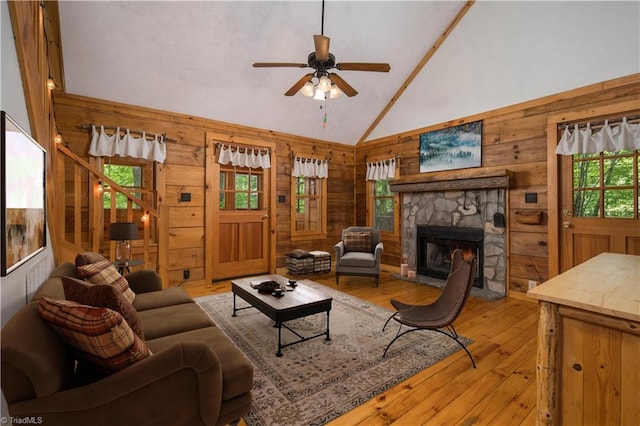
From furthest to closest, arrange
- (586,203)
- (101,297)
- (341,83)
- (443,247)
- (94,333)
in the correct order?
(443,247)
(586,203)
(341,83)
(101,297)
(94,333)

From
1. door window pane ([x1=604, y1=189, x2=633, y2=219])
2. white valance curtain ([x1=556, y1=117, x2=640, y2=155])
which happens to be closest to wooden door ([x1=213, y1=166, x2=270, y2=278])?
white valance curtain ([x1=556, y1=117, x2=640, y2=155])

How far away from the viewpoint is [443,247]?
4.82m

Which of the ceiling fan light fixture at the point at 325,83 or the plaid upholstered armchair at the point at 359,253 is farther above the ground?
the ceiling fan light fixture at the point at 325,83

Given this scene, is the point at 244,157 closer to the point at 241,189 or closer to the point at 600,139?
the point at 241,189

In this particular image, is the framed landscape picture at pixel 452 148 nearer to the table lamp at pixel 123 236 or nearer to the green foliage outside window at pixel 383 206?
the green foliage outside window at pixel 383 206

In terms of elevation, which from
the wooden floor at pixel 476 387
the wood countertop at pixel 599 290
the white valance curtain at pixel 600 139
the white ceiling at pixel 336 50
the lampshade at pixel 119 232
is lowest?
the wooden floor at pixel 476 387

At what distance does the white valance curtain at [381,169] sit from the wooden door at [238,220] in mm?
1974

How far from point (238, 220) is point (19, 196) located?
3.44 m

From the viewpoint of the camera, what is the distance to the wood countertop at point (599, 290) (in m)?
1.15

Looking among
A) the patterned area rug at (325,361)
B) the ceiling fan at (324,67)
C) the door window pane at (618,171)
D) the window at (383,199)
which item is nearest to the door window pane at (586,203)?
the door window pane at (618,171)

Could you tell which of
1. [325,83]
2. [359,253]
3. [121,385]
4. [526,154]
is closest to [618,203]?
[526,154]

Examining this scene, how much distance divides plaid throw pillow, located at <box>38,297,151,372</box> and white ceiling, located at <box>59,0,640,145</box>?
129 inches

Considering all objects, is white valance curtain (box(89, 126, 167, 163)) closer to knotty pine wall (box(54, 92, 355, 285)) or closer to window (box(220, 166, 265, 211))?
knotty pine wall (box(54, 92, 355, 285))

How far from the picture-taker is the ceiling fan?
8.43 ft
